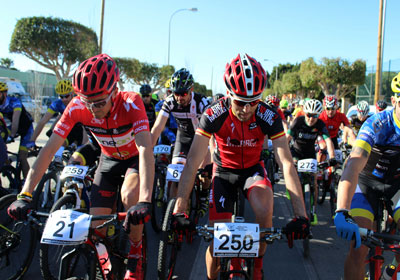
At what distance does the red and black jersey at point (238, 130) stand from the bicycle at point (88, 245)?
3.76 ft

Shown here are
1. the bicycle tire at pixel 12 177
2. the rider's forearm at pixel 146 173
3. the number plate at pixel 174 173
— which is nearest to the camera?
the rider's forearm at pixel 146 173

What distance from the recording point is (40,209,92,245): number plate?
217 centimetres

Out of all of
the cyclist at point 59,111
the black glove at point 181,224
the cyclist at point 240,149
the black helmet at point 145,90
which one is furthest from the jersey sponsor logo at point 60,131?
the black helmet at point 145,90

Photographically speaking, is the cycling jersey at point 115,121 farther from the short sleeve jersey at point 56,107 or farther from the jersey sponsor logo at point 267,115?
the short sleeve jersey at point 56,107

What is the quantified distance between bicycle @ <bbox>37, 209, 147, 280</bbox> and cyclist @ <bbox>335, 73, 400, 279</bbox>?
1.82 metres

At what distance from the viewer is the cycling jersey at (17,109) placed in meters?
6.28

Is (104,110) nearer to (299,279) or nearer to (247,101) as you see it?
(247,101)

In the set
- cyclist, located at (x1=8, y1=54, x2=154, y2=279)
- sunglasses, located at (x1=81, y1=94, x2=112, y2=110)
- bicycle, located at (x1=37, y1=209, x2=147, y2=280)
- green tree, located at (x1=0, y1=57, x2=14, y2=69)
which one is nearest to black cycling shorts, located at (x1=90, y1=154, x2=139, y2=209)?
cyclist, located at (x1=8, y1=54, x2=154, y2=279)

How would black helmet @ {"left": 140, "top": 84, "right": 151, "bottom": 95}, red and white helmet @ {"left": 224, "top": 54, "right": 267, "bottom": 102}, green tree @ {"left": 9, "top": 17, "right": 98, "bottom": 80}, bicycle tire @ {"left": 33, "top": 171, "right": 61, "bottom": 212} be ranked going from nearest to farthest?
1. red and white helmet @ {"left": 224, "top": 54, "right": 267, "bottom": 102}
2. bicycle tire @ {"left": 33, "top": 171, "right": 61, "bottom": 212}
3. black helmet @ {"left": 140, "top": 84, "right": 151, "bottom": 95}
4. green tree @ {"left": 9, "top": 17, "right": 98, "bottom": 80}

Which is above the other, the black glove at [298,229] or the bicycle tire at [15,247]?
the black glove at [298,229]

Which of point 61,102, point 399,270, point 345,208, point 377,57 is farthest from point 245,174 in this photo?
point 377,57

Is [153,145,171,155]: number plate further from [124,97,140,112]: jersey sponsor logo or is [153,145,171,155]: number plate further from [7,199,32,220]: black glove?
[7,199,32,220]: black glove

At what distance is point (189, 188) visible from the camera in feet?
9.12

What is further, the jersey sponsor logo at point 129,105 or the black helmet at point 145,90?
the black helmet at point 145,90
